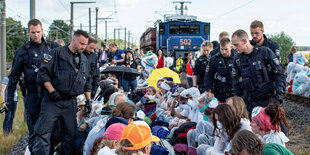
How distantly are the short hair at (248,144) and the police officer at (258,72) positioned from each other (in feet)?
6.51

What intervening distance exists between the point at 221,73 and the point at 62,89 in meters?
3.08

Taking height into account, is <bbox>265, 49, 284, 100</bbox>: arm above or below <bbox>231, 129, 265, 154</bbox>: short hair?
above

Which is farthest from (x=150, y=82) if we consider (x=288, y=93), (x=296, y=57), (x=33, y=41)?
(x=296, y=57)

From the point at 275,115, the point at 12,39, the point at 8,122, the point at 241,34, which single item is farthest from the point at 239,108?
the point at 12,39

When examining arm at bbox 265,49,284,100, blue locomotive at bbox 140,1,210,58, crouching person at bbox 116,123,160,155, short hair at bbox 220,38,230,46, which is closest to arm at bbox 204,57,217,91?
short hair at bbox 220,38,230,46

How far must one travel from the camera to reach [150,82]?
954 cm

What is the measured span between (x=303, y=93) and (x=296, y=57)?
3.33 metres

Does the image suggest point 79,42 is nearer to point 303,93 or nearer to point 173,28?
point 303,93

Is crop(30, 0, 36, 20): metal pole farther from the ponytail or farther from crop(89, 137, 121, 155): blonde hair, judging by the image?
the ponytail

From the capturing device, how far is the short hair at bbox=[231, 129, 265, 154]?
3061 millimetres

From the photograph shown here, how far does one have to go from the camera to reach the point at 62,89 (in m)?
4.70

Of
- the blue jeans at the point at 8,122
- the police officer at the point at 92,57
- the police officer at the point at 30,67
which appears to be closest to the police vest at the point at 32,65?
the police officer at the point at 30,67

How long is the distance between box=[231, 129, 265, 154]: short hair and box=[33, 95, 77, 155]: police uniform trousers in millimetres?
2695

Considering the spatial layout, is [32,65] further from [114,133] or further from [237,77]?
[237,77]
